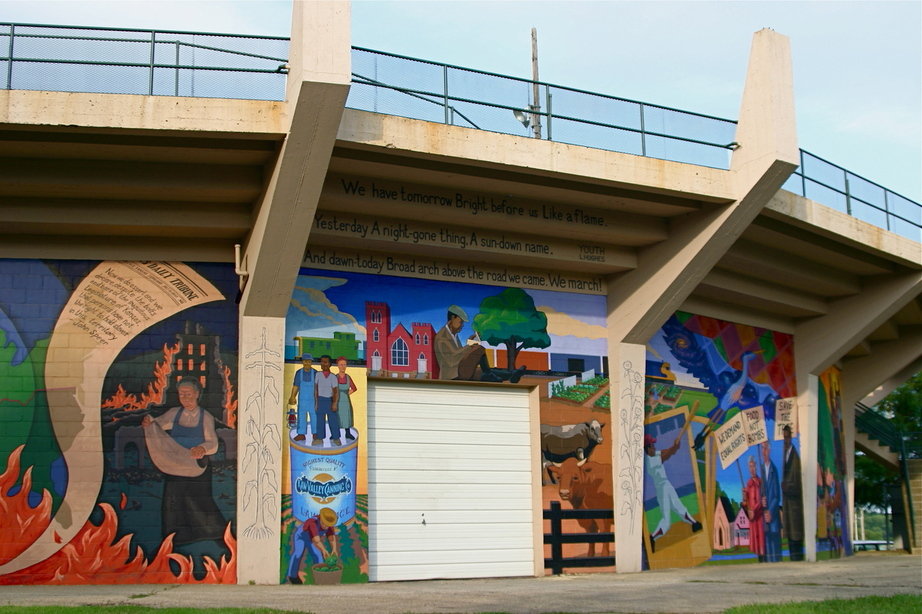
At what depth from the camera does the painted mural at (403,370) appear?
1627 cm

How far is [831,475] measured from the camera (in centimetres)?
2588

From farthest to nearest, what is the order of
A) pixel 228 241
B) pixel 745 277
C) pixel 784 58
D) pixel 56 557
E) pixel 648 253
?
pixel 745 277 → pixel 648 253 → pixel 784 58 → pixel 228 241 → pixel 56 557

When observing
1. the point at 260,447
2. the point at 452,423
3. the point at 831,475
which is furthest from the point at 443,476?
the point at 831,475

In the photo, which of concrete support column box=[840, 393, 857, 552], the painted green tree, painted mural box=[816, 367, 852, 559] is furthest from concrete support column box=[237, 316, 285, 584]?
concrete support column box=[840, 393, 857, 552]

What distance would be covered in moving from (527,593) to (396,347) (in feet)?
16.6

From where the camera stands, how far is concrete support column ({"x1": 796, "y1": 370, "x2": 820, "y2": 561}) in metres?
23.5

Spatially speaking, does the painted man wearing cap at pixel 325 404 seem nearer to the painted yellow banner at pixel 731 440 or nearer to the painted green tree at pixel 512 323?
the painted green tree at pixel 512 323

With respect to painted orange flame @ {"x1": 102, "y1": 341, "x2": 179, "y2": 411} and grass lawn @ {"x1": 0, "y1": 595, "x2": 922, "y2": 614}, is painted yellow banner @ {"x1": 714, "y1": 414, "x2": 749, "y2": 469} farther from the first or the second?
painted orange flame @ {"x1": 102, "y1": 341, "x2": 179, "y2": 411}

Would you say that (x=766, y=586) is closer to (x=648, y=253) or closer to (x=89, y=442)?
(x=648, y=253)

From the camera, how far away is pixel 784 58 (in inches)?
704

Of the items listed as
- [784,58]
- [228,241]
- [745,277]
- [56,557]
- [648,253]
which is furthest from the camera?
[745,277]

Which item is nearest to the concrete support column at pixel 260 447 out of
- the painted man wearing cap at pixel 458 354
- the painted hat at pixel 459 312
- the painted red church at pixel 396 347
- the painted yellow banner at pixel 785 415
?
the painted red church at pixel 396 347

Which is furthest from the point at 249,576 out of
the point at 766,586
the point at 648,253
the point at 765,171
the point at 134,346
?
the point at 765,171

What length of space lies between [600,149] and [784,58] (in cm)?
379
